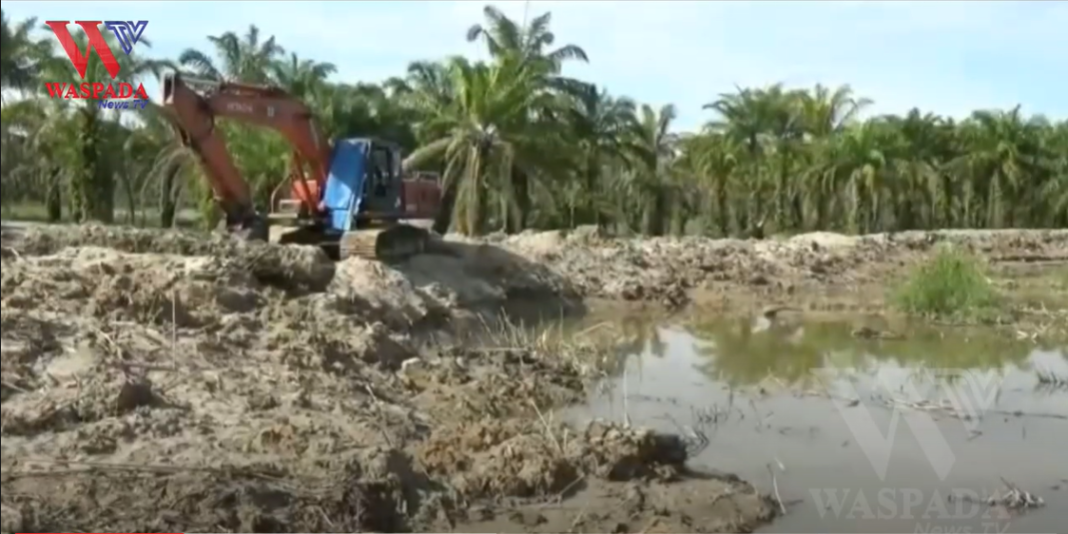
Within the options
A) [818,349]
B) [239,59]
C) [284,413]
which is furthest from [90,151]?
[284,413]

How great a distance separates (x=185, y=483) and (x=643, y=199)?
40.1 metres

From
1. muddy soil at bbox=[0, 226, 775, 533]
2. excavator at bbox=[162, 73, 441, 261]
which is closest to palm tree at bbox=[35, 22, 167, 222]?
excavator at bbox=[162, 73, 441, 261]

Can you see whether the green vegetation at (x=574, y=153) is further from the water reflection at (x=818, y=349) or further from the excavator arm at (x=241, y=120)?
the water reflection at (x=818, y=349)

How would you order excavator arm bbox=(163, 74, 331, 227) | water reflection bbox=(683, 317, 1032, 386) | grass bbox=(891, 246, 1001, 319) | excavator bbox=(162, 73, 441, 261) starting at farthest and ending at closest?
grass bbox=(891, 246, 1001, 319), excavator bbox=(162, 73, 441, 261), excavator arm bbox=(163, 74, 331, 227), water reflection bbox=(683, 317, 1032, 386)

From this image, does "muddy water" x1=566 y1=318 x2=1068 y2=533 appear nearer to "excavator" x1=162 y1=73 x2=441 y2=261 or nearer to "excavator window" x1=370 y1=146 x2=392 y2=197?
"excavator" x1=162 y1=73 x2=441 y2=261

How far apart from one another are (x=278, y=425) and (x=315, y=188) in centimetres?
1208

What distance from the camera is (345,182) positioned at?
1962 cm

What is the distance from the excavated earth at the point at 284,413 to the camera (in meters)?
6.57

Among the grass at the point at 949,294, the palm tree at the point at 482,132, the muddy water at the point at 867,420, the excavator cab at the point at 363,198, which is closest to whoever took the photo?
the muddy water at the point at 867,420

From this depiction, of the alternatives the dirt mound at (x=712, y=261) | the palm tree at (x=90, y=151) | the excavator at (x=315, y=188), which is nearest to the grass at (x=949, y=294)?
the dirt mound at (x=712, y=261)

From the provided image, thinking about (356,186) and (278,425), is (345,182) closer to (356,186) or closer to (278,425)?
(356,186)

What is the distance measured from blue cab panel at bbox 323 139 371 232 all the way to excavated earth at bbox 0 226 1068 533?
9.50ft

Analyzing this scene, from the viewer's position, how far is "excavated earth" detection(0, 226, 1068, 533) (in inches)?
259

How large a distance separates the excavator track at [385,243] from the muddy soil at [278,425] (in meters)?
4.73
